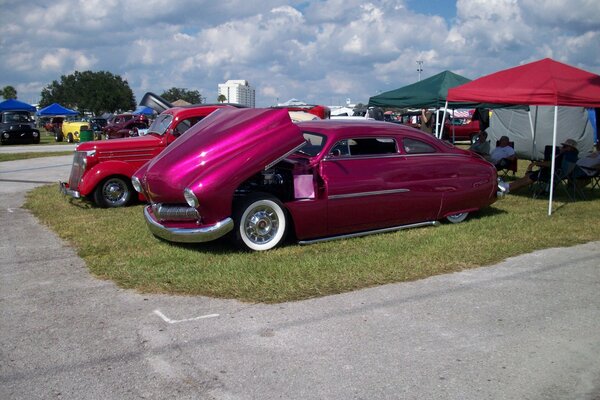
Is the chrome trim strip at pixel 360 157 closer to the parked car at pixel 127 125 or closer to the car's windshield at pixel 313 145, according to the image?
the car's windshield at pixel 313 145

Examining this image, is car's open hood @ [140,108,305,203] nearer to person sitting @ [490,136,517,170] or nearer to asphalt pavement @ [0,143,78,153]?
person sitting @ [490,136,517,170]

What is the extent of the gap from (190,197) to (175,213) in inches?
15.2

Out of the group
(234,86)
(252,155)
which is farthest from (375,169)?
(234,86)

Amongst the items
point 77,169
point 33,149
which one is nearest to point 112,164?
point 77,169

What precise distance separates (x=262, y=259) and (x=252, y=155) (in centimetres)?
117

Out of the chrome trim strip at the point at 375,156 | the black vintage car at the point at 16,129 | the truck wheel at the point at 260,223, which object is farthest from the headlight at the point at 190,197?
the black vintage car at the point at 16,129

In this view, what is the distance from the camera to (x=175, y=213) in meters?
6.25

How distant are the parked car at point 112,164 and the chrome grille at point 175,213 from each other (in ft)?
11.2

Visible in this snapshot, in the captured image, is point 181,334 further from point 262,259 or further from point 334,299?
point 262,259

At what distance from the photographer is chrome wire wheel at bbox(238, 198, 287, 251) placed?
248 inches

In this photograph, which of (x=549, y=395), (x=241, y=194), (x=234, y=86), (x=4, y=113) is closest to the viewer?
(x=549, y=395)

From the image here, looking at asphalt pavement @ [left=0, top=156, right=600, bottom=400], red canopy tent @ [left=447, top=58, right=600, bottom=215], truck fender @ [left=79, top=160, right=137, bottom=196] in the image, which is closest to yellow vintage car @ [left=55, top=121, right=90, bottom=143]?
truck fender @ [left=79, top=160, right=137, bottom=196]

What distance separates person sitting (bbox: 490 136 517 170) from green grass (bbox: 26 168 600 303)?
383cm

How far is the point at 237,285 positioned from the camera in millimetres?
5238
